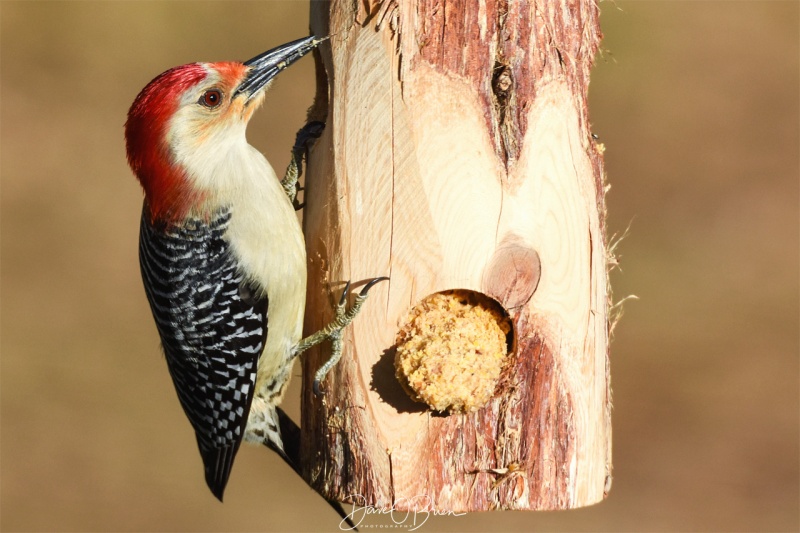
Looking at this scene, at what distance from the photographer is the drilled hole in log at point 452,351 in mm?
A: 3656

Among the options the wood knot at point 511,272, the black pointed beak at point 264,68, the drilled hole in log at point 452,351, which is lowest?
the drilled hole in log at point 452,351

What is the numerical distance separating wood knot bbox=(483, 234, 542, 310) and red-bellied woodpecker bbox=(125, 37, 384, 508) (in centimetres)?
55

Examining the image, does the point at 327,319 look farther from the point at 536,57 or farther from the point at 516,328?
the point at 536,57

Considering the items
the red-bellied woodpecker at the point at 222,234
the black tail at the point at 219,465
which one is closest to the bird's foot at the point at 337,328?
the red-bellied woodpecker at the point at 222,234

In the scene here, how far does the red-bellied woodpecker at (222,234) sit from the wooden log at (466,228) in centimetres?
24

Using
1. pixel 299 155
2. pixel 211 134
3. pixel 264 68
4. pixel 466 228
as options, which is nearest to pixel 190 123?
pixel 211 134

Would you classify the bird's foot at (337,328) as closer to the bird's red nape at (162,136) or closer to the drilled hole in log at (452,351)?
the drilled hole in log at (452,351)

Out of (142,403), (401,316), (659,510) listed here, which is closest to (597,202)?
(401,316)

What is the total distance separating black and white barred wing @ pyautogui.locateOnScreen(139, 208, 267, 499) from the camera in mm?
4145

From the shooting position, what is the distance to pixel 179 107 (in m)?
4.01

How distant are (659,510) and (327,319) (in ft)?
15.5

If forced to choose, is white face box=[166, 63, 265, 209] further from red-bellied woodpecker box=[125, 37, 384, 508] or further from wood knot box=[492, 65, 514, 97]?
wood knot box=[492, 65, 514, 97]

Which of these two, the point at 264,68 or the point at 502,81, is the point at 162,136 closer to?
the point at 264,68

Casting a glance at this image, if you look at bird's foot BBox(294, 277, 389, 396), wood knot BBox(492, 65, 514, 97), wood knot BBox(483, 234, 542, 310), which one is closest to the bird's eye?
bird's foot BBox(294, 277, 389, 396)
